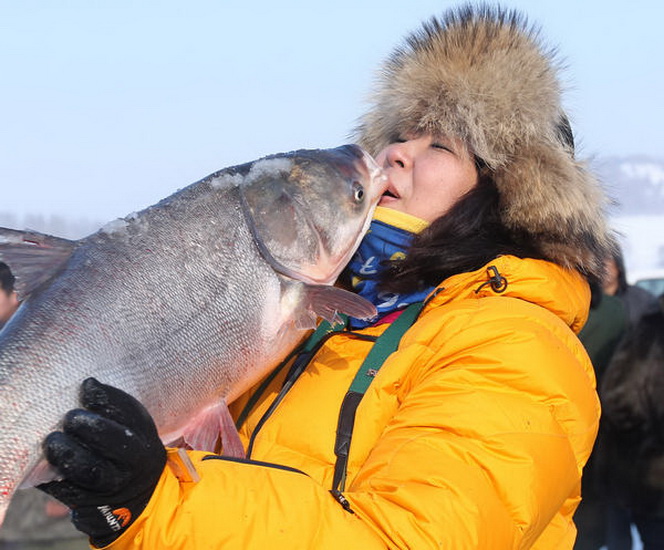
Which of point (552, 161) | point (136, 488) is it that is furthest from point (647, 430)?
point (136, 488)

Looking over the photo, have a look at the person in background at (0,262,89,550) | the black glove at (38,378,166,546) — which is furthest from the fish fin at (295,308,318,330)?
the person in background at (0,262,89,550)

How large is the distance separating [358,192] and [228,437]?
2.38 ft

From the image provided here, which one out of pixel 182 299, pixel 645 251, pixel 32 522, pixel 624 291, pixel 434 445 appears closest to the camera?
pixel 434 445

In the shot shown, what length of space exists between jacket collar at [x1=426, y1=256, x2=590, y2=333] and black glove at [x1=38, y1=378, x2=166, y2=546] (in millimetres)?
903

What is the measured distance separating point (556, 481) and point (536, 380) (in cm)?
23

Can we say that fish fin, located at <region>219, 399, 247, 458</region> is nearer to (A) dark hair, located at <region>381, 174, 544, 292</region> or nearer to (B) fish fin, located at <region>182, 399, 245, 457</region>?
(B) fish fin, located at <region>182, 399, 245, 457</region>

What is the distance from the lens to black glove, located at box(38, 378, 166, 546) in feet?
5.89

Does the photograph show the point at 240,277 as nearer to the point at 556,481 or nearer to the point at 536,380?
the point at 536,380

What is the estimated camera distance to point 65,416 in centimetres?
187

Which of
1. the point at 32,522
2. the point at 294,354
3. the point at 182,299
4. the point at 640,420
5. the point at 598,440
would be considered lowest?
the point at 598,440

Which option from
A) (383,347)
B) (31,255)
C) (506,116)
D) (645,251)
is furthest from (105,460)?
(645,251)

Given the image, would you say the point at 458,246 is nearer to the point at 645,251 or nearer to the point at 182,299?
the point at 182,299

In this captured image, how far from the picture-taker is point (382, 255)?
259 centimetres

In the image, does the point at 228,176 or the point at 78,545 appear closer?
the point at 228,176
